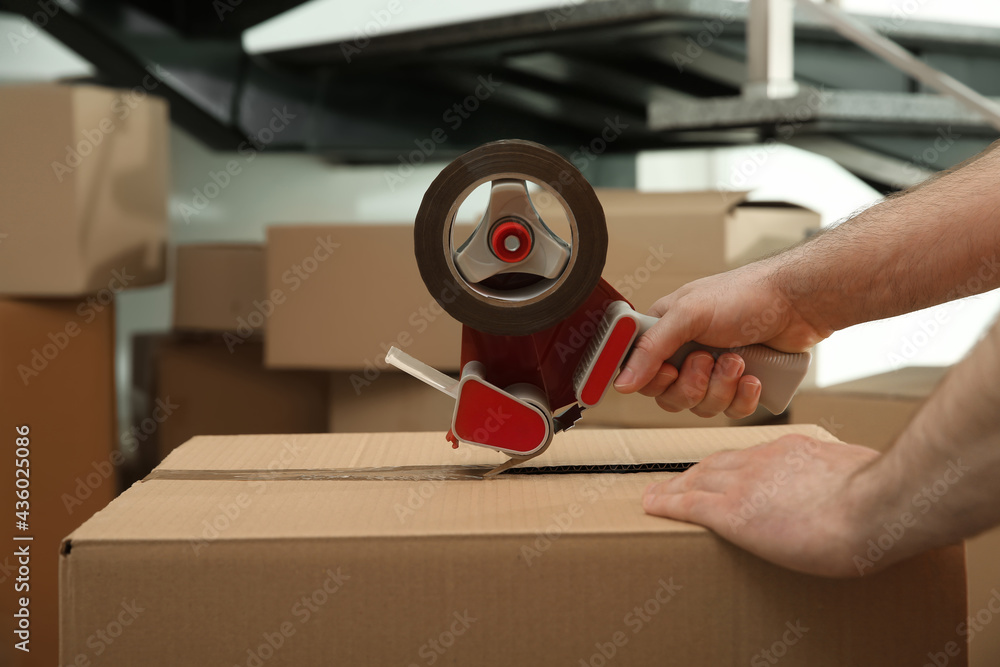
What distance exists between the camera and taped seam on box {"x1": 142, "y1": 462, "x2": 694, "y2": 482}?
728mm

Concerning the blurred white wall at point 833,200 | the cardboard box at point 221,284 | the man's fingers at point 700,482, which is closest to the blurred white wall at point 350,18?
the blurred white wall at point 833,200

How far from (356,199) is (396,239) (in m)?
1.07

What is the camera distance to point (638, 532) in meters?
0.56

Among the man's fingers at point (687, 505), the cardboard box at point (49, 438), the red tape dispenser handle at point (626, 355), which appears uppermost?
the red tape dispenser handle at point (626, 355)

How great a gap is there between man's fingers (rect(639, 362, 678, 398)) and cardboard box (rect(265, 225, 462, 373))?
0.66 meters

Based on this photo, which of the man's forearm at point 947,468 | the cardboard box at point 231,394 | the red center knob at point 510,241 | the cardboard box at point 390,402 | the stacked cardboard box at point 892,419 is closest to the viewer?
the man's forearm at point 947,468

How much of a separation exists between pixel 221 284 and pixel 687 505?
1336 millimetres

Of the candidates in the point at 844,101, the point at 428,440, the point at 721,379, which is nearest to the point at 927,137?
the point at 844,101

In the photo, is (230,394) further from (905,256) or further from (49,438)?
(905,256)

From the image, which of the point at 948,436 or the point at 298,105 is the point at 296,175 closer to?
the point at 298,105

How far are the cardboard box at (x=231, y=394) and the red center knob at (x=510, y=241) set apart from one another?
1.10 m

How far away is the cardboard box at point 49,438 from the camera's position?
128 centimetres

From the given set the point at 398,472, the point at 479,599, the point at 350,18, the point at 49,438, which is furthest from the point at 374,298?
the point at 350,18

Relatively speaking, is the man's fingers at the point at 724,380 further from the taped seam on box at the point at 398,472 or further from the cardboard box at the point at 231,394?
the cardboard box at the point at 231,394
